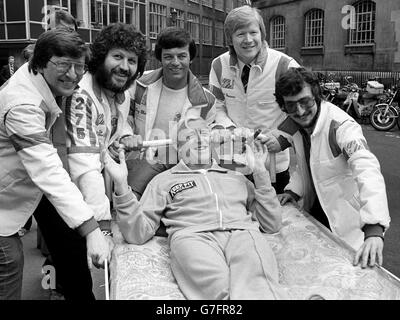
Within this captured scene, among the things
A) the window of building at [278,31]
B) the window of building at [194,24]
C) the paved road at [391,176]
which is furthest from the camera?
the window of building at [194,24]

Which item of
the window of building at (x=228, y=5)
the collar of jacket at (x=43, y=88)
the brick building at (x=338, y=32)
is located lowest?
the collar of jacket at (x=43, y=88)

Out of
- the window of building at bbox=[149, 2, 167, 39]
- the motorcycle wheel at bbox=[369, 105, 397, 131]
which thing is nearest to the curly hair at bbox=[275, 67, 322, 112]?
the motorcycle wheel at bbox=[369, 105, 397, 131]

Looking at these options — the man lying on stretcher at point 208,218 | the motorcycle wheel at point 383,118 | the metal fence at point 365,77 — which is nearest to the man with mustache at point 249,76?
the man lying on stretcher at point 208,218

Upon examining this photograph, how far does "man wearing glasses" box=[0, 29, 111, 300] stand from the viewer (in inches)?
88.4

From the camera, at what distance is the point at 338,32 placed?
973 inches

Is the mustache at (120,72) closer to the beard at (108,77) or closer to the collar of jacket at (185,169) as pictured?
the beard at (108,77)

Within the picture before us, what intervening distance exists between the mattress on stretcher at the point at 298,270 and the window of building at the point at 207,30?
3791 centimetres

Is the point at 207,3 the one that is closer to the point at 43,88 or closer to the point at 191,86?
the point at 191,86

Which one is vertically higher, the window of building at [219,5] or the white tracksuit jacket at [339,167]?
the window of building at [219,5]

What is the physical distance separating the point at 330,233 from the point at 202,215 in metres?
0.77

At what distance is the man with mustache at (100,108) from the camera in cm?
266

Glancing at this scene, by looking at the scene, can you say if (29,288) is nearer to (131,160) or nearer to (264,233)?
(131,160)

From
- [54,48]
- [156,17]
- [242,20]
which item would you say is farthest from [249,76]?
[156,17]

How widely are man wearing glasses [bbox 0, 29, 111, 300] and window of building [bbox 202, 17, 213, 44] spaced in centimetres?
3821
